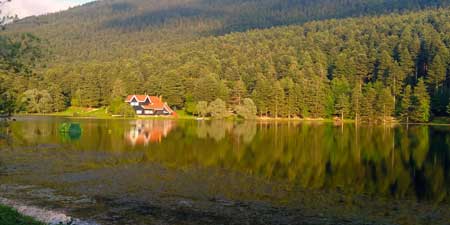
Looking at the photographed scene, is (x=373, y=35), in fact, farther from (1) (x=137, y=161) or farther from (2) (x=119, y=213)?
(2) (x=119, y=213)

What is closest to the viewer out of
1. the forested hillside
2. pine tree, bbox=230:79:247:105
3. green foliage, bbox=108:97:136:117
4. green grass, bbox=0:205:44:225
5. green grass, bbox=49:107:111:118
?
green grass, bbox=0:205:44:225

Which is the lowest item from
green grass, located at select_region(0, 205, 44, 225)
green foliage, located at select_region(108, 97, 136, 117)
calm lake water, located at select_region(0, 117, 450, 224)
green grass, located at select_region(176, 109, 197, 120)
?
calm lake water, located at select_region(0, 117, 450, 224)

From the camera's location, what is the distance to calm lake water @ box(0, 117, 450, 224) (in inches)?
716

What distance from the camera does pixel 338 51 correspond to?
147m

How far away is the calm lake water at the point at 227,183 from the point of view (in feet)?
59.7

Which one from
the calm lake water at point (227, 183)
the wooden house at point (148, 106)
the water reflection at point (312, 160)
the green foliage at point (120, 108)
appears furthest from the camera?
the wooden house at point (148, 106)

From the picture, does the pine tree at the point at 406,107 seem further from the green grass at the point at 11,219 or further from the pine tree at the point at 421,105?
the green grass at the point at 11,219

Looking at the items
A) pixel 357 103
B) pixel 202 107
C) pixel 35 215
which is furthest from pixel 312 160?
pixel 202 107

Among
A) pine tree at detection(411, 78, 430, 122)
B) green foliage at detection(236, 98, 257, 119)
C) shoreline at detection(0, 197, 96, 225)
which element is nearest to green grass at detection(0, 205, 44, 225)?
shoreline at detection(0, 197, 96, 225)

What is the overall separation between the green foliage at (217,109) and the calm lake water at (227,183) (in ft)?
209

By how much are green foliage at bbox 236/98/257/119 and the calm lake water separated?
63708 millimetres

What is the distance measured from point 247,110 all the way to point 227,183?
82.3 m

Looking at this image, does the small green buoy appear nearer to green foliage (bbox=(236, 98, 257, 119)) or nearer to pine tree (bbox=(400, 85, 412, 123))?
green foliage (bbox=(236, 98, 257, 119))

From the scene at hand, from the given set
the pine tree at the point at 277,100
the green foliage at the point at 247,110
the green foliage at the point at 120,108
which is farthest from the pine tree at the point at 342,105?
the green foliage at the point at 120,108
